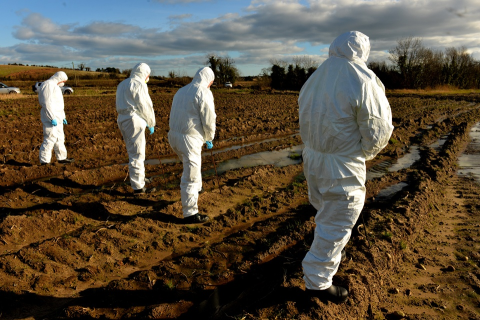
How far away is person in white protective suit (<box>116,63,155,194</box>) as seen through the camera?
20.7 ft

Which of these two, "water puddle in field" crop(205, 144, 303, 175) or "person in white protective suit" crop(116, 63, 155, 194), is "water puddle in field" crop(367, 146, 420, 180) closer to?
"water puddle in field" crop(205, 144, 303, 175)

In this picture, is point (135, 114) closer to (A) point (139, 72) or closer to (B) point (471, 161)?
(A) point (139, 72)

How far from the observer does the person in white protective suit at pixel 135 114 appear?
20.7ft

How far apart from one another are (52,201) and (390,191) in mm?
7086

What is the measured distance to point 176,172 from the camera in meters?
8.48

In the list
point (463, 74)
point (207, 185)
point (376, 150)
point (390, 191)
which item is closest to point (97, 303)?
point (376, 150)

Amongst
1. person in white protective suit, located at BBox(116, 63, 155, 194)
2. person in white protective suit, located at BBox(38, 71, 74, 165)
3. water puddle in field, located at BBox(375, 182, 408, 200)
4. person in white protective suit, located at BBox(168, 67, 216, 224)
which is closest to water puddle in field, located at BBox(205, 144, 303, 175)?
person in white protective suit, located at BBox(116, 63, 155, 194)

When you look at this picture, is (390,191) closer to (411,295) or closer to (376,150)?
(411,295)

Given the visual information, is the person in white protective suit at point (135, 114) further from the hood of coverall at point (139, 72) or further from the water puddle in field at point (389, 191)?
the water puddle in field at point (389, 191)

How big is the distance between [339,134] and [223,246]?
8.86 feet

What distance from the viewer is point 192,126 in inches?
206

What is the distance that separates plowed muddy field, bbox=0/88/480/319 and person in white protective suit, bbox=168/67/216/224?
Answer: 55 centimetres

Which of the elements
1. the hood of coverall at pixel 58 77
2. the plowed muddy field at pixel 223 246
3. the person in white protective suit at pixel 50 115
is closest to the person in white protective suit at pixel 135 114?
the plowed muddy field at pixel 223 246

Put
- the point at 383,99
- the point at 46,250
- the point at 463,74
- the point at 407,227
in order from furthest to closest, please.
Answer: the point at 463,74 < the point at 407,227 < the point at 46,250 < the point at 383,99
